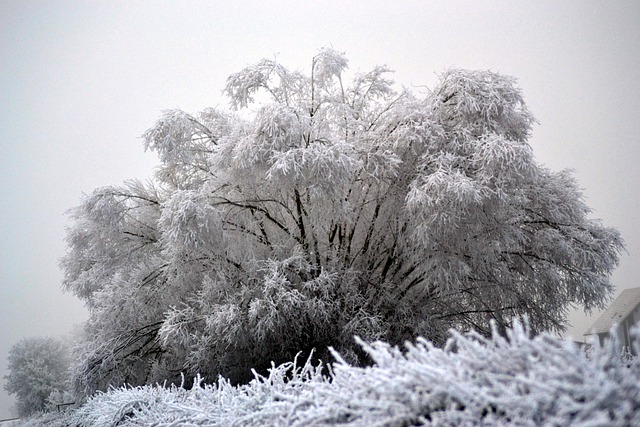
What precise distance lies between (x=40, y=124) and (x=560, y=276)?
144 m

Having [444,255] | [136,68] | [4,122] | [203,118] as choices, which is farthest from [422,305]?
[136,68]

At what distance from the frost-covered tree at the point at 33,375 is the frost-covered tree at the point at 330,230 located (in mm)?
10975

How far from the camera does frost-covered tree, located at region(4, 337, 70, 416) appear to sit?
2198 centimetres

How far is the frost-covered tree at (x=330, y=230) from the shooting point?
9680 mm

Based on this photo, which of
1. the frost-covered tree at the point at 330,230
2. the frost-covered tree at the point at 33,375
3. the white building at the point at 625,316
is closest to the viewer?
Result: the frost-covered tree at the point at 330,230

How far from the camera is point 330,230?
446 inches

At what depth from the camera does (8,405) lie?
2756 cm

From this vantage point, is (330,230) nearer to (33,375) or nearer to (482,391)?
(482,391)

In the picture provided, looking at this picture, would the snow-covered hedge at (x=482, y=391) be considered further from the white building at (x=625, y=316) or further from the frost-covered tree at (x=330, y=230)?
the white building at (x=625, y=316)

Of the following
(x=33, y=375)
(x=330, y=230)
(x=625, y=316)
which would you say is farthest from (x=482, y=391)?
(x=33, y=375)

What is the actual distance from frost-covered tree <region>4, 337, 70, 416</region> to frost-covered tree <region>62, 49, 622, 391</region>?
36.0ft

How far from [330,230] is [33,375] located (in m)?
16.4

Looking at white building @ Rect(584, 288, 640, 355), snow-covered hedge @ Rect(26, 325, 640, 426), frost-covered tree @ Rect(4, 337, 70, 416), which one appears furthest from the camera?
frost-covered tree @ Rect(4, 337, 70, 416)

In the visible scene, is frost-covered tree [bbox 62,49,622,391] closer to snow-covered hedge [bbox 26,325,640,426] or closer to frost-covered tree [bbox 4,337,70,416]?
snow-covered hedge [bbox 26,325,640,426]
